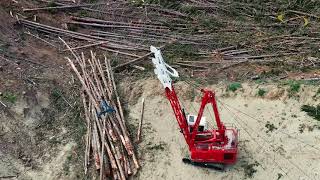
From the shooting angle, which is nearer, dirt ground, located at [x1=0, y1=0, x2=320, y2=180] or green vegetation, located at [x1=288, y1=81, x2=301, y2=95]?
dirt ground, located at [x1=0, y1=0, x2=320, y2=180]

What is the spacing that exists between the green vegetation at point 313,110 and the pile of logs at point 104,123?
6.89m

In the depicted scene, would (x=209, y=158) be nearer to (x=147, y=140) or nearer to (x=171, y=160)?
(x=171, y=160)

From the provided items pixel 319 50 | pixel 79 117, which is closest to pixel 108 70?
pixel 79 117

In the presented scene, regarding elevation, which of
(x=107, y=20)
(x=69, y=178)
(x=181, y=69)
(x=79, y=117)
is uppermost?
(x=107, y=20)

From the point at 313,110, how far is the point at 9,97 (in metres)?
12.2

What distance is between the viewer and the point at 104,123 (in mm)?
20781

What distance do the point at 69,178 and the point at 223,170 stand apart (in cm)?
568

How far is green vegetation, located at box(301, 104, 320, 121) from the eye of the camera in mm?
20422

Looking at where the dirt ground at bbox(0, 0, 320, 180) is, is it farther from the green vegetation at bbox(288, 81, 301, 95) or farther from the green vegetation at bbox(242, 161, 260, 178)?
the green vegetation at bbox(288, 81, 301, 95)

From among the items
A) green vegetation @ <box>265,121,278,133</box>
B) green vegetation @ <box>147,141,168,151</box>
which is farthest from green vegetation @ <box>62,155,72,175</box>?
green vegetation @ <box>265,121,278,133</box>

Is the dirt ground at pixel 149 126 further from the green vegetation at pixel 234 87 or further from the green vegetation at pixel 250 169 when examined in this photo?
the green vegetation at pixel 234 87

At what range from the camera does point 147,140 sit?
20.8 metres

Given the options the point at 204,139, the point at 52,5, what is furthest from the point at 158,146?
the point at 52,5

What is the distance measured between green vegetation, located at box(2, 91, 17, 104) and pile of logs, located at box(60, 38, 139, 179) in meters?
2.77
